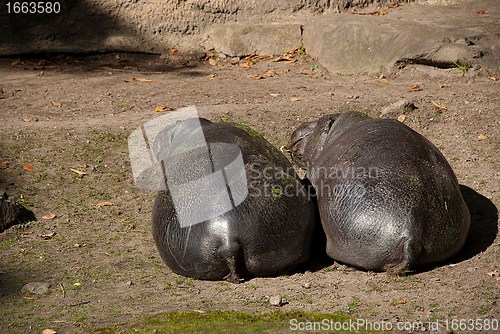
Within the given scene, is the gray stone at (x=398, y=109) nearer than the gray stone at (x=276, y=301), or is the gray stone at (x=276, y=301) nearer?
the gray stone at (x=276, y=301)

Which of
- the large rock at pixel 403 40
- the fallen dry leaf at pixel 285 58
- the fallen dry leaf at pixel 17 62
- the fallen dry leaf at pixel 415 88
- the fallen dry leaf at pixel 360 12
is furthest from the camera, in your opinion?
the fallen dry leaf at pixel 360 12

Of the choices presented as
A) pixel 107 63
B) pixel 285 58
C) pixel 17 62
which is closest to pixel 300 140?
pixel 285 58

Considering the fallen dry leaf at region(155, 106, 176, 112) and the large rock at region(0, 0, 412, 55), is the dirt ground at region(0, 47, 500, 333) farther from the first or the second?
the large rock at region(0, 0, 412, 55)

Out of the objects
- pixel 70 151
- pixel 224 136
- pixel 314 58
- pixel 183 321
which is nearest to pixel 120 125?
pixel 70 151

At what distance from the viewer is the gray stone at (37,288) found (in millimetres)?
5207

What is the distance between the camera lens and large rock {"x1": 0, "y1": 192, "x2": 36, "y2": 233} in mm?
6203

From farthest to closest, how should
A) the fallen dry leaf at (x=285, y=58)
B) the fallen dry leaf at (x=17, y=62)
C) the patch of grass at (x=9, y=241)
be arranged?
the fallen dry leaf at (x=285, y=58)
the fallen dry leaf at (x=17, y=62)
the patch of grass at (x=9, y=241)

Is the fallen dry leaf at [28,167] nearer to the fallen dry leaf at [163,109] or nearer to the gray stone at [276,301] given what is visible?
the fallen dry leaf at [163,109]

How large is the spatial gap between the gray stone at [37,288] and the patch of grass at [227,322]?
0.81 m

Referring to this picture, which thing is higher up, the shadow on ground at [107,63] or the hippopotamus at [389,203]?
the hippopotamus at [389,203]

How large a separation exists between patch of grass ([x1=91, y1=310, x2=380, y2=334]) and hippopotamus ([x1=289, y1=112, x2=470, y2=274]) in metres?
0.69

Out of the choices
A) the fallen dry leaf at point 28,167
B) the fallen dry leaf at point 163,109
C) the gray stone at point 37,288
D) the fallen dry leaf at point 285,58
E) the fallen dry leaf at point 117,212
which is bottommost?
the fallen dry leaf at point 117,212

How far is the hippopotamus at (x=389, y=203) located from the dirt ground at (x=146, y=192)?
0.17 m

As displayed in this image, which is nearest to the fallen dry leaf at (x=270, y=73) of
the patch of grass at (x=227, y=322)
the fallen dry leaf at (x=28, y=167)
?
the fallen dry leaf at (x=28, y=167)
